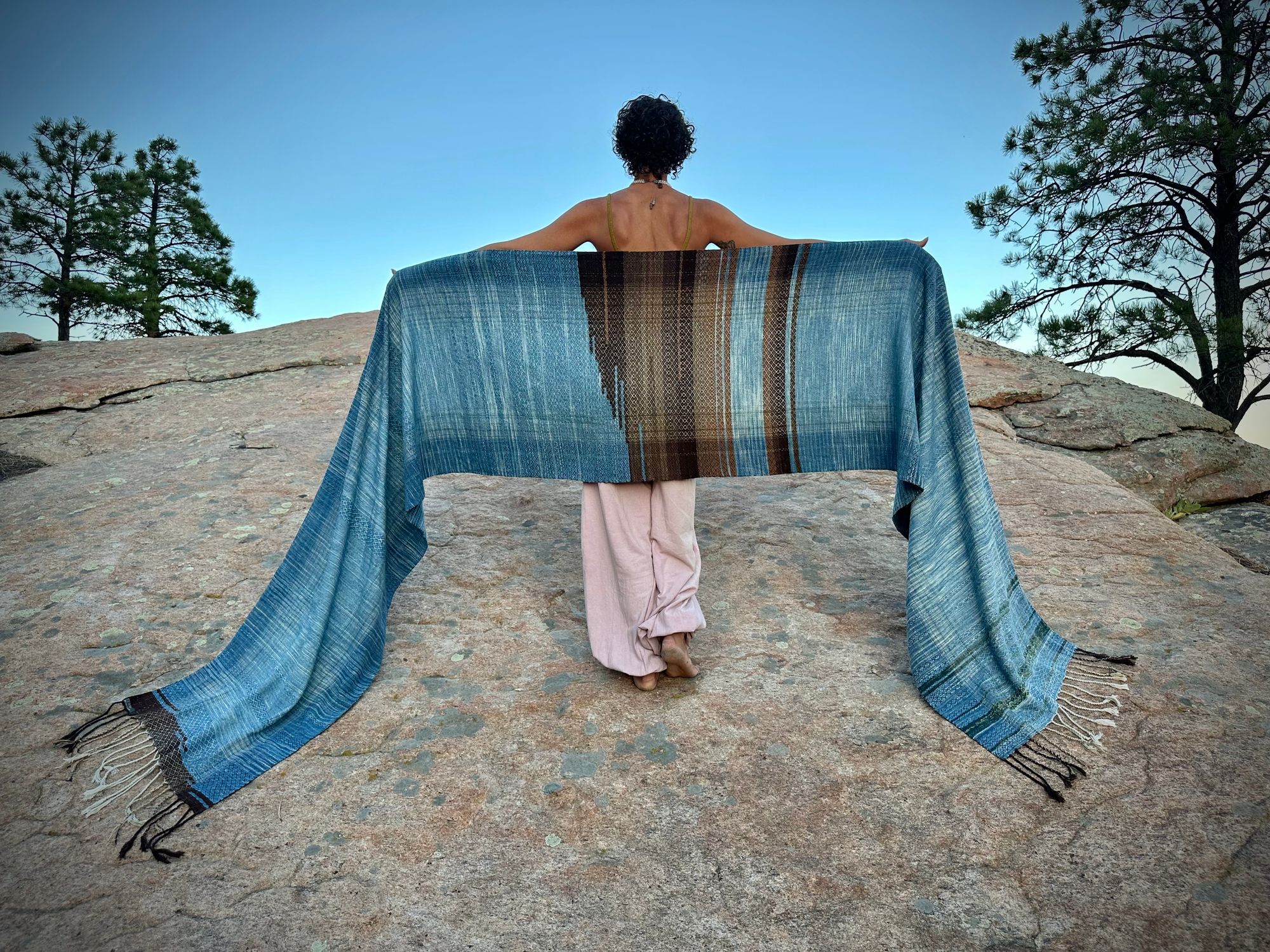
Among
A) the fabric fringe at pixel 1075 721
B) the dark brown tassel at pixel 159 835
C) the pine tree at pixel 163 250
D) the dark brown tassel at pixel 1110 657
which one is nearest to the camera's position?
the dark brown tassel at pixel 159 835

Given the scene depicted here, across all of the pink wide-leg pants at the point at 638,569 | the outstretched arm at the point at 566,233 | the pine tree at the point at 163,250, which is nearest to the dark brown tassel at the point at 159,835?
the pink wide-leg pants at the point at 638,569

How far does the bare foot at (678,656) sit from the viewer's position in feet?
8.16

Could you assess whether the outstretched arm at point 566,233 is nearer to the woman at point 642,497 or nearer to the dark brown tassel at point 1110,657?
the woman at point 642,497

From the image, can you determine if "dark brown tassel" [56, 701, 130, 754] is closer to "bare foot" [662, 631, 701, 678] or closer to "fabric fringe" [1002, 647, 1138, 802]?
"bare foot" [662, 631, 701, 678]

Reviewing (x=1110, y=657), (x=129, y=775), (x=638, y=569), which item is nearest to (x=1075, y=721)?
(x=1110, y=657)

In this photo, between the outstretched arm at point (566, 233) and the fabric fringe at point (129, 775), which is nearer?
the fabric fringe at point (129, 775)

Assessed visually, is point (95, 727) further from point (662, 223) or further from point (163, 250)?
point (163, 250)

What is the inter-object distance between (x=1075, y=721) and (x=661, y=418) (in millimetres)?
1433

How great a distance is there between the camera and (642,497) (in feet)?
8.64

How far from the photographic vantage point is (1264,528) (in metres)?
5.11

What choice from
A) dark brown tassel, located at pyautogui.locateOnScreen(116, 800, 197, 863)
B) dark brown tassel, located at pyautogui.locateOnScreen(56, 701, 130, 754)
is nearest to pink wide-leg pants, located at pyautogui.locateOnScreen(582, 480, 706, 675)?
dark brown tassel, located at pyautogui.locateOnScreen(116, 800, 197, 863)

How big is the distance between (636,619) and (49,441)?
164 inches

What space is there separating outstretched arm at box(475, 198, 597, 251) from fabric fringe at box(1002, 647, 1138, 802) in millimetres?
1910

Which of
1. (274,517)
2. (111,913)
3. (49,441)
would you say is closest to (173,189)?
(49,441)
